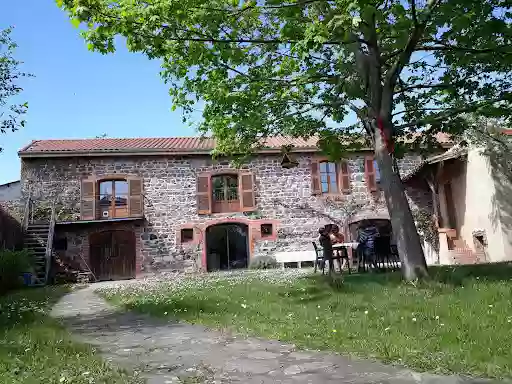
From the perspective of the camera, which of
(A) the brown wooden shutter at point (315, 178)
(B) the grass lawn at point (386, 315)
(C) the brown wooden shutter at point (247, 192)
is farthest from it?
(A) the brown wooden shutter at point (315, 178)

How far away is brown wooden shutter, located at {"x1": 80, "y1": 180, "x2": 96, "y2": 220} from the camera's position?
17594 millimetres

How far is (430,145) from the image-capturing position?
9.74 m

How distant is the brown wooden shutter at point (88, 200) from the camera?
17.6m

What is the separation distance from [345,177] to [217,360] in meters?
15.7

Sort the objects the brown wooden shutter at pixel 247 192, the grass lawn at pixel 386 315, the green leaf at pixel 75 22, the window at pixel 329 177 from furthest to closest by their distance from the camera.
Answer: the window at pixel 329 177, the brown wooden shutter at pixel 247 192, the green leaf at pixel 75 22, the grass lawn at pixel 386 315

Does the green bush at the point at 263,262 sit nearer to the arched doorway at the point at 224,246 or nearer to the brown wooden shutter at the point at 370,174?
the arched doorway at the point at 224,246

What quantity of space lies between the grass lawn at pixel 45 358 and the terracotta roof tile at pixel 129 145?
11883 mm

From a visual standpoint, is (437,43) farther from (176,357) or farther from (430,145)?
(176,357)

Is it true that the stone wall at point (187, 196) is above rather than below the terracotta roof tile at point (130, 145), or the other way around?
below

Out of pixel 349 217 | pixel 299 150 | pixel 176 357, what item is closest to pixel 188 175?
pixel 299 150

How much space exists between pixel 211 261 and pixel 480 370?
18.4m

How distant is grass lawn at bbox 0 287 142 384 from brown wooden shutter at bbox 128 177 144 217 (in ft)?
38.2

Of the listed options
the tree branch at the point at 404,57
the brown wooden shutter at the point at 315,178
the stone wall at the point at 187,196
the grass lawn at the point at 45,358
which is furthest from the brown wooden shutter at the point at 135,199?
the tree branch at the point at 404,57

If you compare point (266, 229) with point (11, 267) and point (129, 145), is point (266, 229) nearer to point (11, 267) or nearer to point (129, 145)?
point (129, 145)
